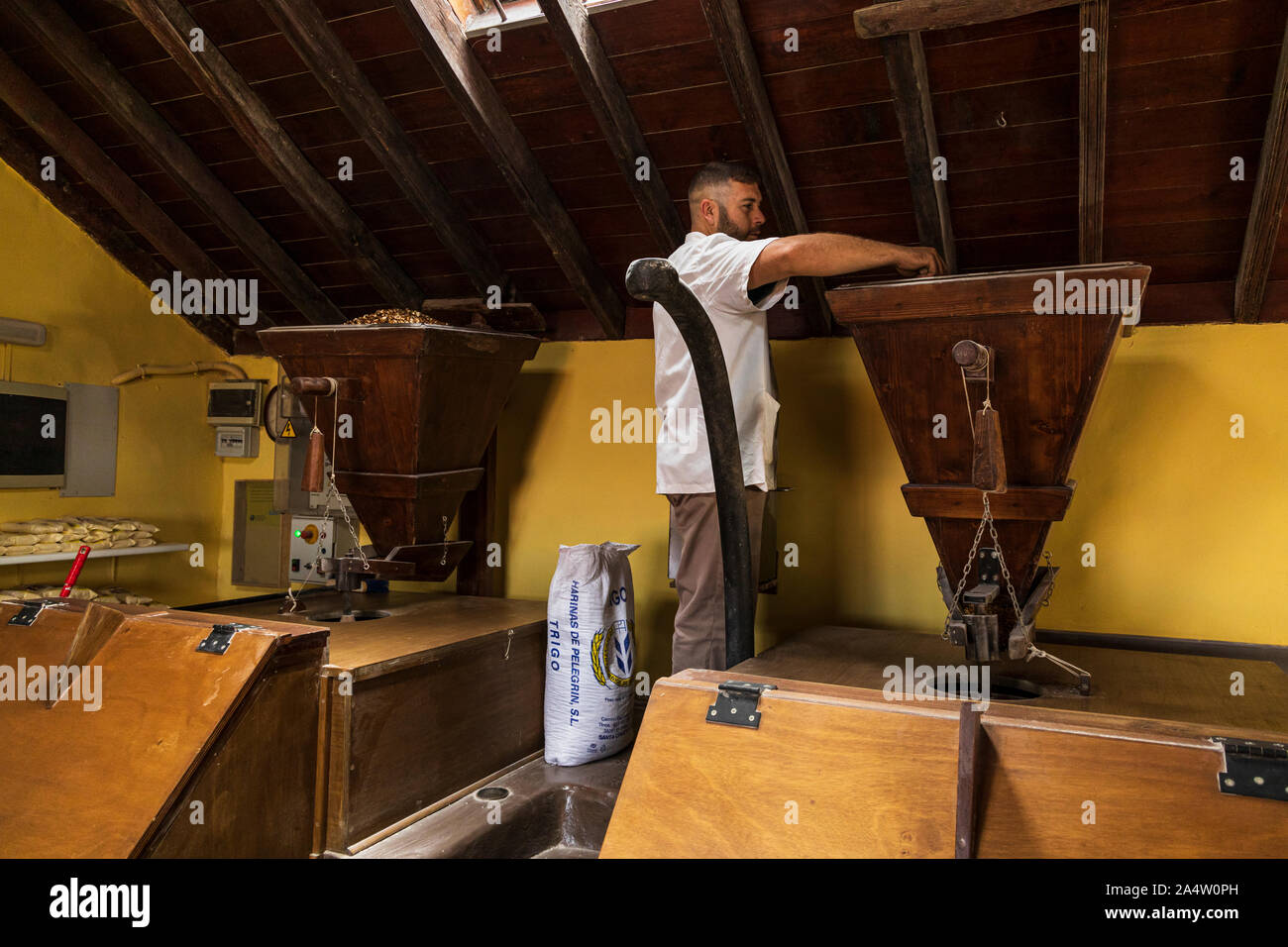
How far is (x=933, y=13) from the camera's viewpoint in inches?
92.5

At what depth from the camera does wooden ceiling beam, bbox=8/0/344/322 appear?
10.6 ft

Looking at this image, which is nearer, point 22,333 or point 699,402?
point 699,402

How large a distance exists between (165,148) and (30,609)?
75.4 inches

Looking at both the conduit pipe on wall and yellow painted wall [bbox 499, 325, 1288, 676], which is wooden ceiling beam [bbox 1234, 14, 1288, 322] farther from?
the conduit pipe on wall

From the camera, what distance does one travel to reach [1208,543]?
2879 millimetres

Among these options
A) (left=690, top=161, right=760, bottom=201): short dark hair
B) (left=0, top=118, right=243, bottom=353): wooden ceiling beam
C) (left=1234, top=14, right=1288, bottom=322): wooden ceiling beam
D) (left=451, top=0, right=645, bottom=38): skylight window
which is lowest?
(left=1234, top=14, right=1288, bottom=322): wooden ceiling beam

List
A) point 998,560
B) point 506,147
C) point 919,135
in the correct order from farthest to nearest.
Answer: point 506,147 < point 919,135 < point 998,560

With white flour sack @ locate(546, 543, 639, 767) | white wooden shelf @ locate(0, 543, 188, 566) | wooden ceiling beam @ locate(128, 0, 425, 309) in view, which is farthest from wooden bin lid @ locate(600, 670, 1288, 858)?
A: white wooden shelf @ locate(0, 543, 188, 566)

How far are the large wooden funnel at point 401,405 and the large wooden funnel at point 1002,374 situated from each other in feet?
4.84

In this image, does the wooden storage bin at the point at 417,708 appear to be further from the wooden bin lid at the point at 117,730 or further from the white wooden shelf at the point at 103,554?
the white wooden shelf at the point at 103,554

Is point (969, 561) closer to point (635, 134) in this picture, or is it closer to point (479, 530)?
point (635, 134)

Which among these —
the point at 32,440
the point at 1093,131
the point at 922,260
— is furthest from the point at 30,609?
the point at 1093,131

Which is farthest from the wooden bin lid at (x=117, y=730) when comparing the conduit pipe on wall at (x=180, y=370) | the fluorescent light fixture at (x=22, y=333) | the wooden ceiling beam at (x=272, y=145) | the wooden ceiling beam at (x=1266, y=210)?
the wooden ceiling beam at (x=1266, y=210)

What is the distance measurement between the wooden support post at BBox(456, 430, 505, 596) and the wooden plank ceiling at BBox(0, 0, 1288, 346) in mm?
684
